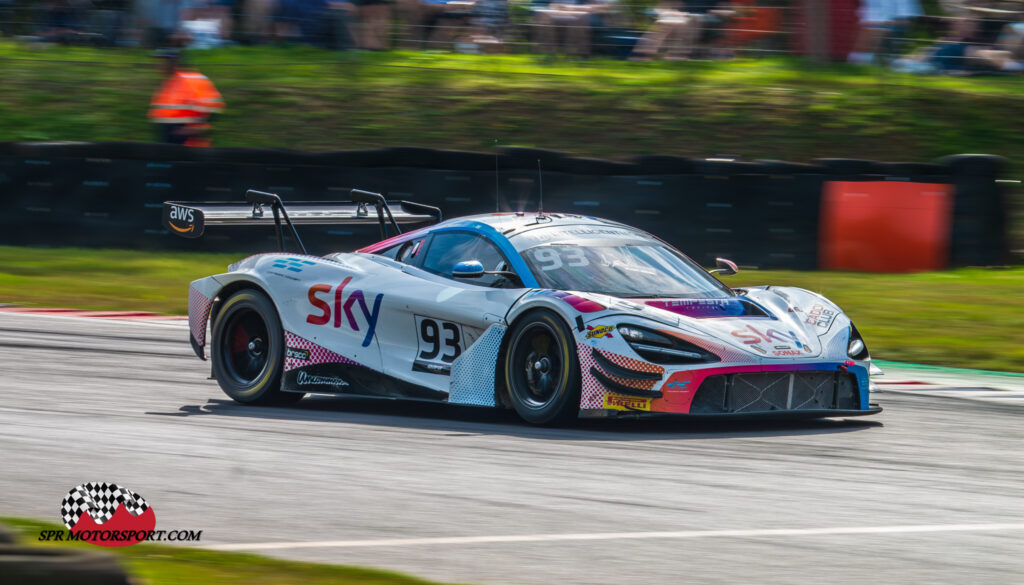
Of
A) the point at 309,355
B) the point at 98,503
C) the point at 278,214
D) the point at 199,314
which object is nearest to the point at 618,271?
the point at 309,355

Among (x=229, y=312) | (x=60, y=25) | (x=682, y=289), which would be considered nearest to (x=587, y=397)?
(x=682, y=289)

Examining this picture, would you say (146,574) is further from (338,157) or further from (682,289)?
(338,157)

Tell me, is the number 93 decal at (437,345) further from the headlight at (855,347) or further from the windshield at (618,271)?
the headlight at (855,347)

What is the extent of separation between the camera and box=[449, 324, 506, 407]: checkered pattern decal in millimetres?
7570

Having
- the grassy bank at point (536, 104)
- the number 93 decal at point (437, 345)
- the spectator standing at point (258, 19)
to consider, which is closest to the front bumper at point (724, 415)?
the number 93 decal at point (437, 345)

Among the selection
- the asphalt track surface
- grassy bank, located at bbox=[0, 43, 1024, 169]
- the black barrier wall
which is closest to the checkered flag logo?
the asphalt track surface

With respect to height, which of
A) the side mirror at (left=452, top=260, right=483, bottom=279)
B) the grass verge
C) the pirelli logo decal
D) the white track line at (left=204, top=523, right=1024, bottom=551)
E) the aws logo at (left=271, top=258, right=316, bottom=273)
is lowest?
the pirelli logo decal

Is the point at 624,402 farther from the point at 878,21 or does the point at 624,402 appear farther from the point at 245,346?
the point at 878,21

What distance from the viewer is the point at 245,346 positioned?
8961mm

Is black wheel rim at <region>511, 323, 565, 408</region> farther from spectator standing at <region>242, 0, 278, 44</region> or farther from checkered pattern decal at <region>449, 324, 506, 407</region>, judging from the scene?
spectator standing at <region>242, 0, 278, 44</region>

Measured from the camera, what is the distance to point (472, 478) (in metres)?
6.07

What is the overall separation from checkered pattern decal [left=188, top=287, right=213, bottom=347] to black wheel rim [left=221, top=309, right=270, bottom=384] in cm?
26

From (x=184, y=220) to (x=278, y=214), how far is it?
0.60m

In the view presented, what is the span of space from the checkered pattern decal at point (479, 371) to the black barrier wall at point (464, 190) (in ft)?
21.7
